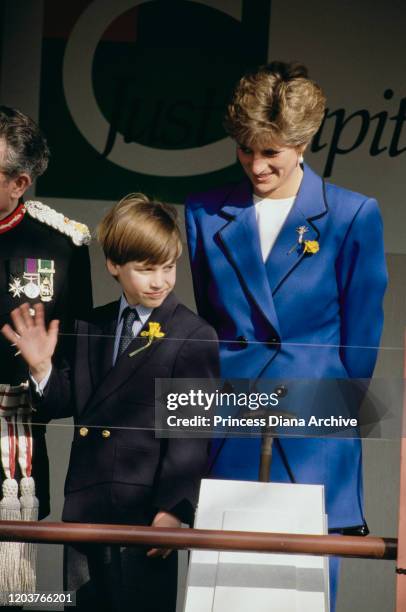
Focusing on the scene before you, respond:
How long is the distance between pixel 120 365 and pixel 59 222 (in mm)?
628

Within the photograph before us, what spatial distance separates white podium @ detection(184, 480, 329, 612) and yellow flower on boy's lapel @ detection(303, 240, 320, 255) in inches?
34.8

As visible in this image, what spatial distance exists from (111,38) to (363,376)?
1635mm

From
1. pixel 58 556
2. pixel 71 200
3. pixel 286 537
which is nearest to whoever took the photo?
pixel 286 537

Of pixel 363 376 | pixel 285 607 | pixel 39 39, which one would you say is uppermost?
pixel 39 39

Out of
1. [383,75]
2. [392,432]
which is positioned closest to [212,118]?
[383,75]

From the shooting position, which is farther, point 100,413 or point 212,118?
point 212,118

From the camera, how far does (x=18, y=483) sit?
4398 mm

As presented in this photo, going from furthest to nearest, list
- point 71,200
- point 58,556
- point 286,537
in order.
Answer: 1. point 71,200
2. point 58,556
3. point 286,537

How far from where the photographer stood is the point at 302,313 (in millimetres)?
4398

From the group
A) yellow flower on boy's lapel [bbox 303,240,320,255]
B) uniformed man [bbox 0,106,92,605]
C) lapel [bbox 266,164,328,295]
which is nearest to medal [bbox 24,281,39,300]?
uniformed man [bbox 0,106,92,605]

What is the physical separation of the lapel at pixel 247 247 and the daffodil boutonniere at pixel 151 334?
0.36 m

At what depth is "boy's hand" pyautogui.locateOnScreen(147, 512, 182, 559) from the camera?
4.22 meters

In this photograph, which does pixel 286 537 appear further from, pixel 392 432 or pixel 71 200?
pixel 71 200

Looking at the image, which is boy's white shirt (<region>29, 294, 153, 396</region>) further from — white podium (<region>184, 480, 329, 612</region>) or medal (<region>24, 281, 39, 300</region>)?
white podium (<region>184, 480, 329, 612</region>)
